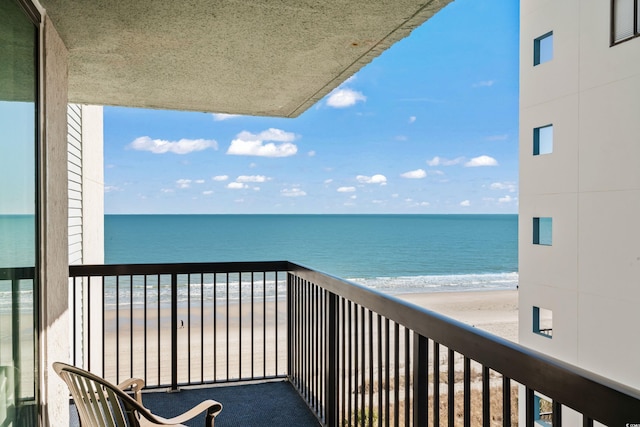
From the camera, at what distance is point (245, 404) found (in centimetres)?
358

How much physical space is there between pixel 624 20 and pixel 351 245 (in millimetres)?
29584

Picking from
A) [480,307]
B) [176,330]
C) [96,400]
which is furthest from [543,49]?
[480,307]

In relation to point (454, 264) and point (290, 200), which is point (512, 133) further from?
point (290, 200)

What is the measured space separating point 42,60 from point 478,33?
4170 centimetres

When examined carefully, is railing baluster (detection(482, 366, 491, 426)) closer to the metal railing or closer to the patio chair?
the patio chair

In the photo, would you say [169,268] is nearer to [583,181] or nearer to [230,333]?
[583,181]

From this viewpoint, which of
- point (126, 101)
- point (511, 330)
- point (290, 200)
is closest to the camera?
point (126, 101)

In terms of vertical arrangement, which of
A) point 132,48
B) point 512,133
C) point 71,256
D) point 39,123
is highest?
point 512,133

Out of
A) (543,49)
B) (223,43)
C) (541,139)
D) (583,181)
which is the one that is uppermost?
(543,49)

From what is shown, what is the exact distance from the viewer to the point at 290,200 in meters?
38.5

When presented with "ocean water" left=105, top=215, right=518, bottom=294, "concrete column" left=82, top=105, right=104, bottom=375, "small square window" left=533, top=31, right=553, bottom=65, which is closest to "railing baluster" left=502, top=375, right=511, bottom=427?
"concrete column" left=82, top=105, right=104, bottom=375

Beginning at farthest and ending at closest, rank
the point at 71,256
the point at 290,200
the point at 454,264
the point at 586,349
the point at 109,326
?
the point at 290,200
the point at 454,264
the point at 109,326
the point at 586,349
the point at 71,256

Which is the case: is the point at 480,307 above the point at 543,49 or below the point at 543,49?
below

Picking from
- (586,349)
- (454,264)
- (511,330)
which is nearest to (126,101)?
(586,349)
